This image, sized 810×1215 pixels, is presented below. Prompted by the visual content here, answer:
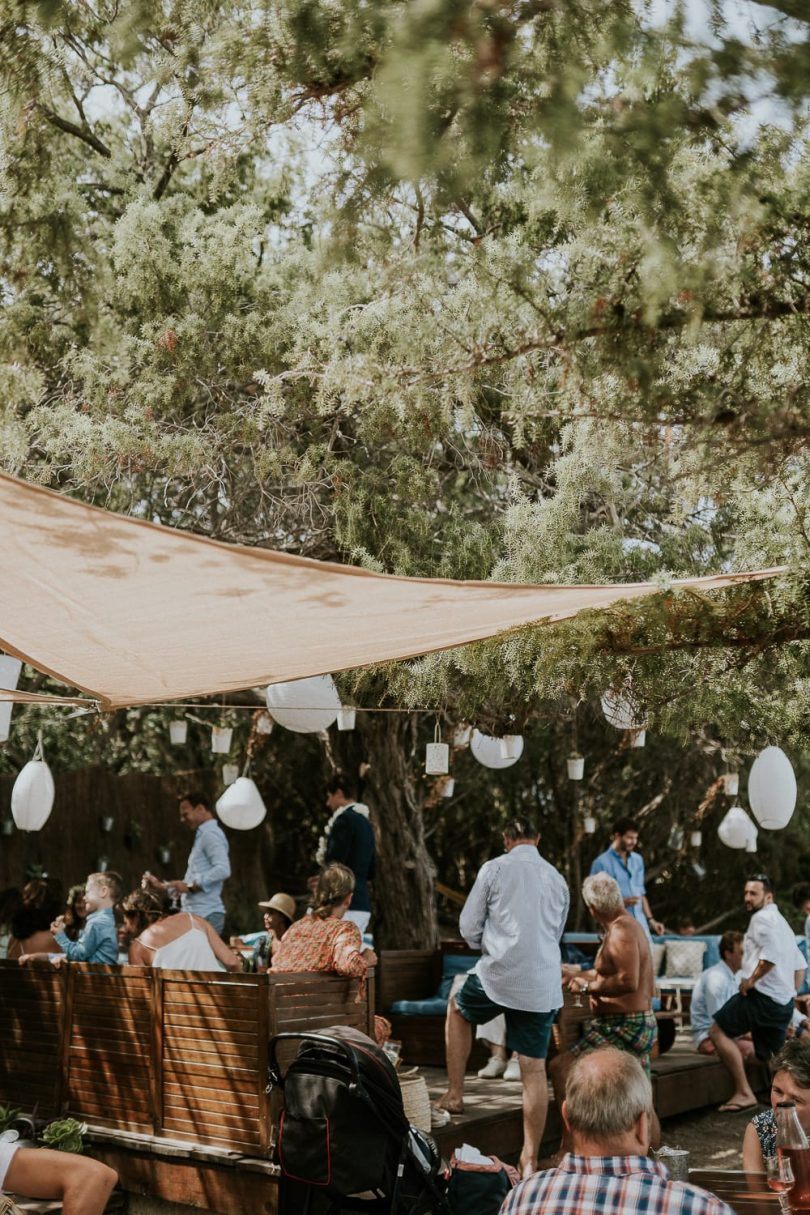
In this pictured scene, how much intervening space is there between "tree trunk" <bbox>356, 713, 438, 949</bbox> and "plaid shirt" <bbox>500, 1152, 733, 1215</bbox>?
24.2ft

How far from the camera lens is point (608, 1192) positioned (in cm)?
230

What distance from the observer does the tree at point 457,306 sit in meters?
2.46

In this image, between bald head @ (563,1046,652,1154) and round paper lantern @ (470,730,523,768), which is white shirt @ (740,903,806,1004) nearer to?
round paper lantern @ (470,730,523,768)

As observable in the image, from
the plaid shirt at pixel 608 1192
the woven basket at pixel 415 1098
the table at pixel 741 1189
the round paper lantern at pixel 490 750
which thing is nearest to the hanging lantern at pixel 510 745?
the round paper lantern at pixel 490 750

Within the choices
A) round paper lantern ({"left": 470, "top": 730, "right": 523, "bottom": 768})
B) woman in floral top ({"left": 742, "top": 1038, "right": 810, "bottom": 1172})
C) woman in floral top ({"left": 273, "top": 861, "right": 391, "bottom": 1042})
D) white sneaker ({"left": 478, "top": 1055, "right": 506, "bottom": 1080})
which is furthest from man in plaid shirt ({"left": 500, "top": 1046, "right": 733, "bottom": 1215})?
round paper lantern ({"left": 470, "top": 730, "right": 523, "bottom": 768})

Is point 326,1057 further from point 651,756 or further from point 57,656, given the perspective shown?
point 651,756

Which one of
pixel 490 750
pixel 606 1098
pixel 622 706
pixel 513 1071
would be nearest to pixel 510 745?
pixel 490 750

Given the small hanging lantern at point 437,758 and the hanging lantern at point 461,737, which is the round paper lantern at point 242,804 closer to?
the small hanging lantern at point 437,758

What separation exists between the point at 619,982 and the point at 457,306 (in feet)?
9.26

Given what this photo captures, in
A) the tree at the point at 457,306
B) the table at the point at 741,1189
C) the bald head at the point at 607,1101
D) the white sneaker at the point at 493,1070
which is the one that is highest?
the tree at the point at 457,306

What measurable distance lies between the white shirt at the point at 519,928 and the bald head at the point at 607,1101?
9.14 feet

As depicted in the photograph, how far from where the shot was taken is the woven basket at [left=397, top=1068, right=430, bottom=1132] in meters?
5.08

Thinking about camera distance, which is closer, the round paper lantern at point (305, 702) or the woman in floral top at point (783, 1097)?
the woman in floral top at point (783, 1097)

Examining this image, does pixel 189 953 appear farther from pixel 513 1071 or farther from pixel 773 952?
pixel 773 952
